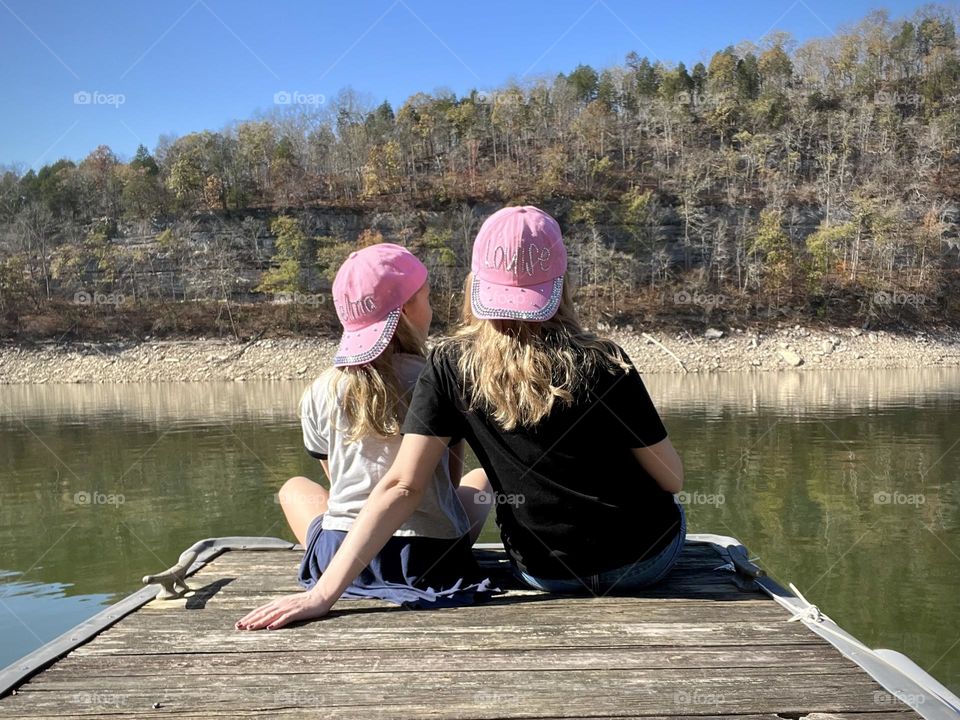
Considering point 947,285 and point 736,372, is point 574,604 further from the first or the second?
point 947,285

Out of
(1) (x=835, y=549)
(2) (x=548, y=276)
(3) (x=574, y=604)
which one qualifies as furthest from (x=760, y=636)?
(1) (x=835, y=549)

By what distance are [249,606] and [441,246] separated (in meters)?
67.3

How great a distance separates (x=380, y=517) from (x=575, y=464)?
0.91 m

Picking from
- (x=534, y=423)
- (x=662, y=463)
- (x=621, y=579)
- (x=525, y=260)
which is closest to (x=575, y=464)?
(x=534, y=423)

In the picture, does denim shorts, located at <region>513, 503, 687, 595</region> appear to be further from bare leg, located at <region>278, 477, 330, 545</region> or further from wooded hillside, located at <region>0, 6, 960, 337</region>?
wooded hillside, located at <region>0, 6, 960, 337</region>

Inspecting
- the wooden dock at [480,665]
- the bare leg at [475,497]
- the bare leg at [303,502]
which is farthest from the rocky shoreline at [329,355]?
the wooden dock at [480,665]

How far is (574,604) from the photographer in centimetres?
369

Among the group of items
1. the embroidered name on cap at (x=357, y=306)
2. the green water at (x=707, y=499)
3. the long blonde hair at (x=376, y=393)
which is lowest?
the green water at (x=707, y=499)

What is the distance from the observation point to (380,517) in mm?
3561

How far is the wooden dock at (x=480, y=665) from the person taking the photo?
257 cm

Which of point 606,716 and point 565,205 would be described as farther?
point 565,205

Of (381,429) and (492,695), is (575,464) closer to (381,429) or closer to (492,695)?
(381,429)

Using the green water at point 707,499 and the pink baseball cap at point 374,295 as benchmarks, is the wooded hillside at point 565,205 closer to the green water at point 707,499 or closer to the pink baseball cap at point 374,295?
the green water at point 707,499

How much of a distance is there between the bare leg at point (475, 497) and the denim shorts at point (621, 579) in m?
0.60
